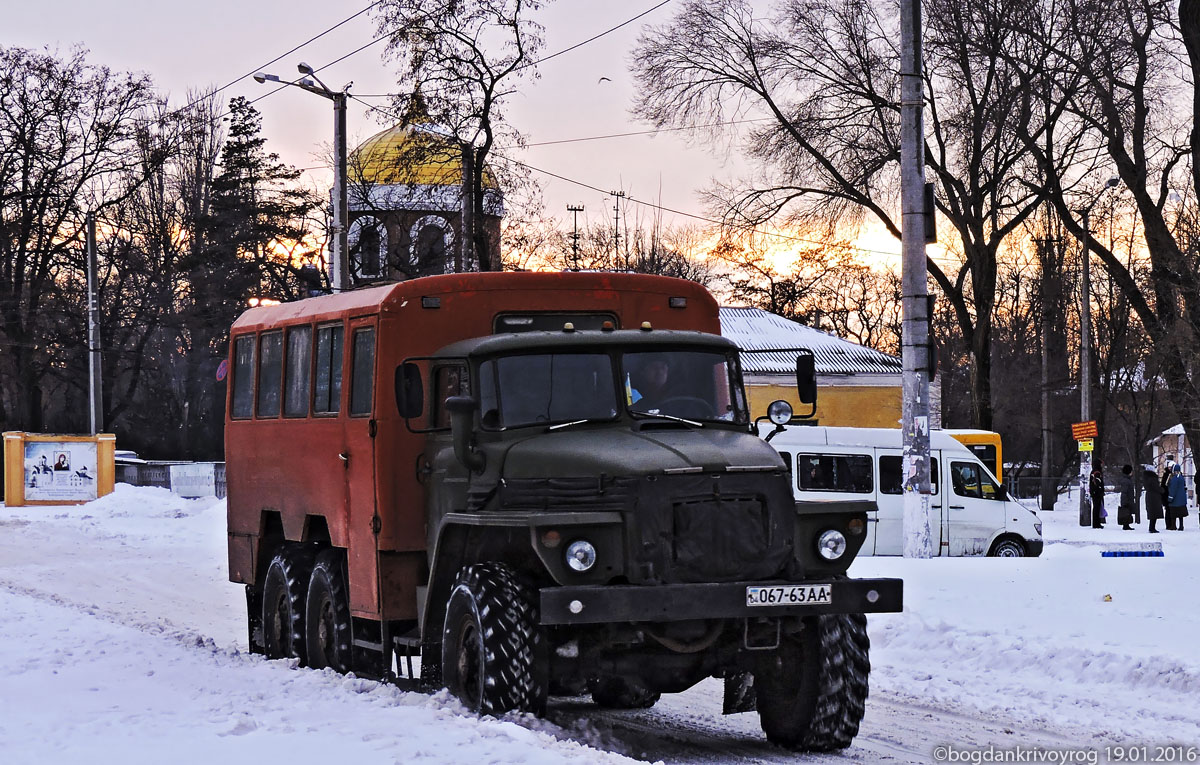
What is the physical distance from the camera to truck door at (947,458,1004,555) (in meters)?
28.1

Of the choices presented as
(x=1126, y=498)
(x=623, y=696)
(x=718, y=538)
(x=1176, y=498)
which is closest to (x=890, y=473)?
(x=1176, y=498)

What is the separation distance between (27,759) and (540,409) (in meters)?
3.59

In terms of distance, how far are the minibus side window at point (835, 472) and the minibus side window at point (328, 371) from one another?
1689 centimetres

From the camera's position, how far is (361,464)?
11.4 meters

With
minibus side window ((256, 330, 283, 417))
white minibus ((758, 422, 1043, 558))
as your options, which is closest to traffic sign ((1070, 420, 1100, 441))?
white minibus ((758, 422, 1043, 558))

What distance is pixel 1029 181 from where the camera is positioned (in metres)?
46.3

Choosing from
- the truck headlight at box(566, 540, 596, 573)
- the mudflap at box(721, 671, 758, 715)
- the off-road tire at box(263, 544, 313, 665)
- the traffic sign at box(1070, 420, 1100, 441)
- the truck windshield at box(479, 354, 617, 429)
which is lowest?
the mudflap at box(721, 671, 758, 715)

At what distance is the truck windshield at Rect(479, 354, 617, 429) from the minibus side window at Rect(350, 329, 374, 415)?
1393 mm

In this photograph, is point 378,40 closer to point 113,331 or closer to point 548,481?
point 548,481

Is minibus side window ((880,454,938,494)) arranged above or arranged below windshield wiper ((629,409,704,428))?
below

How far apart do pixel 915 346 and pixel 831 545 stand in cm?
1189

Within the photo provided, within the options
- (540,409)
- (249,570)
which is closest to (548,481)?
(540,409)

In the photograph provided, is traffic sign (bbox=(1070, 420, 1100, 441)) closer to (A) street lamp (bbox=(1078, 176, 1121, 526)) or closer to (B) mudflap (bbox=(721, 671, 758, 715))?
(A) street lamp (bbox=(1078, 176, 1121, 526))

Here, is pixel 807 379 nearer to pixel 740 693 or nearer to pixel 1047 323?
pixel 740 693
